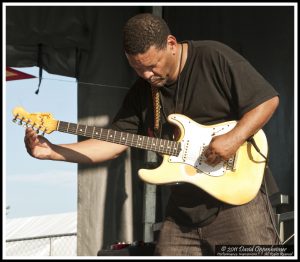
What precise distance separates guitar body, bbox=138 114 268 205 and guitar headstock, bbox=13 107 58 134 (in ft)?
1.84

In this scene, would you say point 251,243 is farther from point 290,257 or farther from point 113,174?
point 113,174

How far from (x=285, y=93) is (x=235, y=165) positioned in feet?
6.99

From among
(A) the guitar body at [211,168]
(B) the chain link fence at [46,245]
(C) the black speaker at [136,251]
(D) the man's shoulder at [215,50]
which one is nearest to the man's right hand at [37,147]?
(A) the guitar body at [211,168]

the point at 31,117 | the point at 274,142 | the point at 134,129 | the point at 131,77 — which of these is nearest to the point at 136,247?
the point at 134,129

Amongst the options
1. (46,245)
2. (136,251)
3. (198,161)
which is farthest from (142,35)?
(46,245)

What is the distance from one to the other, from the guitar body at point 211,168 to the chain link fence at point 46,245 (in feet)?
9.40

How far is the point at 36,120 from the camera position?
11.3 feet

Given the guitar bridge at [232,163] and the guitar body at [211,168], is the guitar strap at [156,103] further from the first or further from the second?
the guitar bridge at [232,163]

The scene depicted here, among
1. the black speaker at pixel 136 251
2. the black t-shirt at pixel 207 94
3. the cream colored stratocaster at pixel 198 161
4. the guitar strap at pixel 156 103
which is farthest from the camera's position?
the black speaker at pixel 136 251

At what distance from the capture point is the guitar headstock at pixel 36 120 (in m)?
3.43

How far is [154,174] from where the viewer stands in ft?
11.3

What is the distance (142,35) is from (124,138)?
25.3 inches

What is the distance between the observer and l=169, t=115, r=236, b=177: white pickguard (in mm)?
3418

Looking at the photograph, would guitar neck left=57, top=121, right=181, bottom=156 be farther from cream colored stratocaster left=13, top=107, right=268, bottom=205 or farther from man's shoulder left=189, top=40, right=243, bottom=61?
man's shoulder left=189, top=40, right=243, bottom=61
